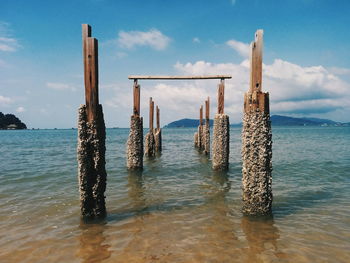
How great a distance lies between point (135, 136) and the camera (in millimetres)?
12258

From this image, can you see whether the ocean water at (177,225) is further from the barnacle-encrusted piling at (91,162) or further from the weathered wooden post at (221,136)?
the weathered wooden post at (221,136)

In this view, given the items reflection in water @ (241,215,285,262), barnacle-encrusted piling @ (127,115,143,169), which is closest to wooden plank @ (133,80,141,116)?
barnacle-encrusted piling @ (127,115,143,169)

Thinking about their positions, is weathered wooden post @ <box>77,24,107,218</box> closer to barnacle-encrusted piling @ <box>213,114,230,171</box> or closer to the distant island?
barnacle-encrusted piling @ <box>213,114,230,171</box>

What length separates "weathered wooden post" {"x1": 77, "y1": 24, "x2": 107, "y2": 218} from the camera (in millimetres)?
5809

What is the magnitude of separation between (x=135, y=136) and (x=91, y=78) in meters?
6.58

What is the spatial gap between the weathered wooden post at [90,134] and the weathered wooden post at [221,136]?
21.7ft

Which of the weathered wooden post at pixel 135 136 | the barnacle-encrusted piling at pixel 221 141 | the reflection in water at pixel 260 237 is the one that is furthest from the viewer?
the weathered wooden post at pixel 135 136

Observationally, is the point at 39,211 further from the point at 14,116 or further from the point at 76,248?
the point at 14,116

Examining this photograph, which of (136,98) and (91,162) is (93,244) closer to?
(91,162)

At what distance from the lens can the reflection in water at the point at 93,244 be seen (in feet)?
15.2

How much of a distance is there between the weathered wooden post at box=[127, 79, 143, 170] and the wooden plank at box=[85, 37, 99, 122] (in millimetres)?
6362

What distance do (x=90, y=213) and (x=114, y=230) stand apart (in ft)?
2.82

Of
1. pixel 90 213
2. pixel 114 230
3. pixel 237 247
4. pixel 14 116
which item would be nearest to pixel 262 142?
pixel 237 247

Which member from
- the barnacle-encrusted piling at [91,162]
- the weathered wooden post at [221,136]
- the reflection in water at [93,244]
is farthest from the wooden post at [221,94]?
the reflection in water at [93,244]
